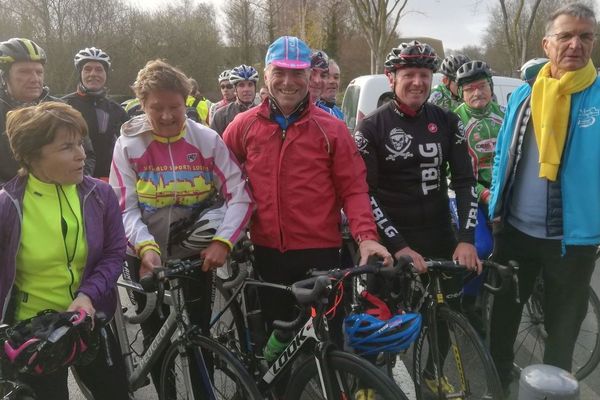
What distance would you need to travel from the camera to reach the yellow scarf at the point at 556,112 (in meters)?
2.56

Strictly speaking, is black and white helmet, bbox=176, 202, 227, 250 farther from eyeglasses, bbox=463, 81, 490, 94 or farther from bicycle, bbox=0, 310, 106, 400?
eyeglasses, bbox=463, 81, 490, 94

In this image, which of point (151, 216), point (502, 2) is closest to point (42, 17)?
point (502, 2)

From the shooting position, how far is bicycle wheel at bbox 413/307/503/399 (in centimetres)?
247

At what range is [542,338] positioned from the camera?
143 inches

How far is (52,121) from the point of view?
83.5 inches

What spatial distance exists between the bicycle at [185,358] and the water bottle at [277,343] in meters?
0.25

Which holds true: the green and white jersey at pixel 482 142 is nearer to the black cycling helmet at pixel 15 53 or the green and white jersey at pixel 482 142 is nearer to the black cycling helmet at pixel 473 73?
the black cycling helmet at pixel 473 73

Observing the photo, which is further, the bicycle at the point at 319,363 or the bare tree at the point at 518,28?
the bare tree at the point at 518,28

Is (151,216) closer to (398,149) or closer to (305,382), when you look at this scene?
(305,382)

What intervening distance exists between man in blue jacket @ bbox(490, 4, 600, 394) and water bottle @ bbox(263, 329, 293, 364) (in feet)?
4.63

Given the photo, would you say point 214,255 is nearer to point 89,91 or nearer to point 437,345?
point 437,345

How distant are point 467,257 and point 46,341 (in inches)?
80.0

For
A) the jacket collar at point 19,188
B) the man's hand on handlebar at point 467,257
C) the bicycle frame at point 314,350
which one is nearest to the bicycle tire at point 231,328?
the bicycle frame at point 314,350


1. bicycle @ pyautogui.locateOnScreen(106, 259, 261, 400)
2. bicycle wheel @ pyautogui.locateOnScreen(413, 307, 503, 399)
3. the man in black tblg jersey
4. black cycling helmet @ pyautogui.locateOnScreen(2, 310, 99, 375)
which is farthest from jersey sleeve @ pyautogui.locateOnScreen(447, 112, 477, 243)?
black cycling helmet @ pyautogui.locateOnScreen(2, 310, 99, 375)
